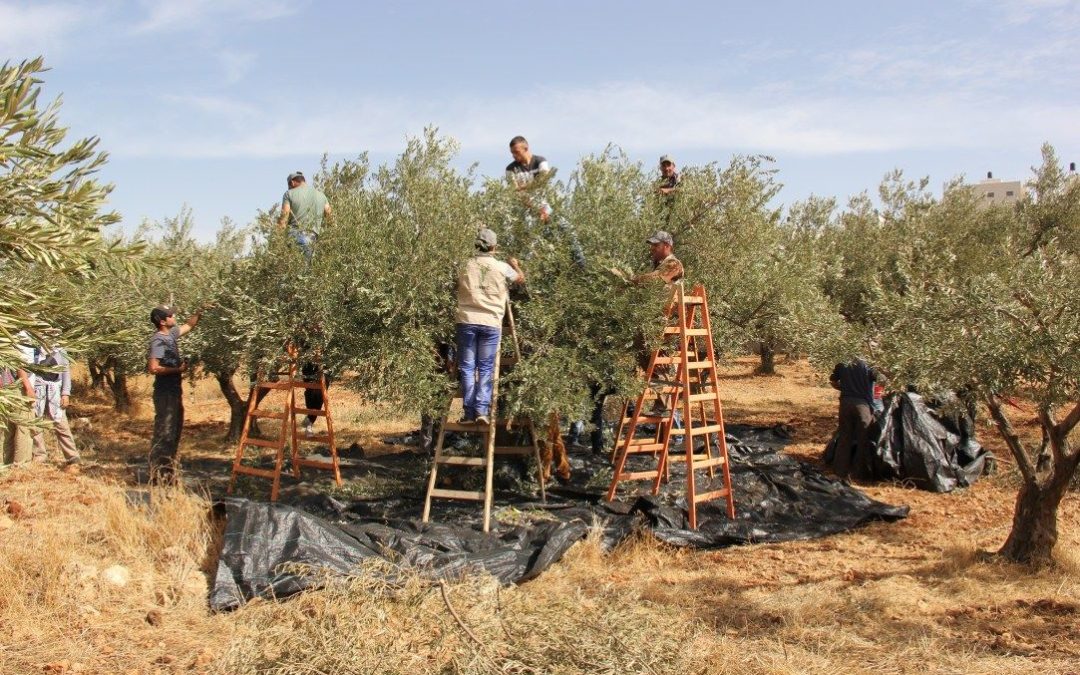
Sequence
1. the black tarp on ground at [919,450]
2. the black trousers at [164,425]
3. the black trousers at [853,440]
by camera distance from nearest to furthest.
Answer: the black trousers at [164,425] → the black tarp on ground at [919,450] → the black trousers at [853,440]

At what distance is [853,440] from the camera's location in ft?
35.1

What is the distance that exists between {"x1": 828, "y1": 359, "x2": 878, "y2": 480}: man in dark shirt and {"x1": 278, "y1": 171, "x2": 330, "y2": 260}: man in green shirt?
650 centimetres

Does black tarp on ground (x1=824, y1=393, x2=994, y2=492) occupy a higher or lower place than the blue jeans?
lower

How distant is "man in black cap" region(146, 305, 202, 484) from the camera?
947cm

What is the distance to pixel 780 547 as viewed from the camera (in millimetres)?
7820

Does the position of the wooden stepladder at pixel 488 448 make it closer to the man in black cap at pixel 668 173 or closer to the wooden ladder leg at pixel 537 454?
the wooden ladder leg at pixel 537 454

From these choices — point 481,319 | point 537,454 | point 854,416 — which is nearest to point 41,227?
point 481,319

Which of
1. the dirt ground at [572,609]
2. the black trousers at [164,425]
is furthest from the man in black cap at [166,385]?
the dirt ground at [572,609]

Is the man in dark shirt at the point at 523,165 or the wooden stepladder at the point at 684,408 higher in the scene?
the man in dark shirt at the point at 523,165

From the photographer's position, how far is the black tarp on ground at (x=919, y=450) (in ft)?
33.5

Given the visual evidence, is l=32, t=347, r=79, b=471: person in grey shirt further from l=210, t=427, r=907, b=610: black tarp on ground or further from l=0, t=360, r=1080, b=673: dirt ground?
l=210, t=427, r=907, b=610: black tarp on ground

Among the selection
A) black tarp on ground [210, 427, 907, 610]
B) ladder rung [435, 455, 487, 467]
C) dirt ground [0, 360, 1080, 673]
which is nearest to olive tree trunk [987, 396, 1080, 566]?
dirt ground [0, 360, 1080, 673]

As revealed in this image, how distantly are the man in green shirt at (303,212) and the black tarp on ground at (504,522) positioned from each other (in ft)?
8.77

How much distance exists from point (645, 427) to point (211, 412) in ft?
30.9
